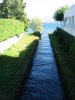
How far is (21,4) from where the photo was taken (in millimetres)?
51250

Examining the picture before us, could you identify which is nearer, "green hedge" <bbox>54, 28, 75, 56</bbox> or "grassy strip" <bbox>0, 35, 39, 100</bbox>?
"grassy strip" <bbox>0, 35, 39, 100</bbox>

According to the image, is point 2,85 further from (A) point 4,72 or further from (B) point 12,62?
(B) point 12,62

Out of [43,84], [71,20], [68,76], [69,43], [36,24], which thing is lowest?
[36,24]

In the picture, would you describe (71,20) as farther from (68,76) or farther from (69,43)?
Answer: (68,76)

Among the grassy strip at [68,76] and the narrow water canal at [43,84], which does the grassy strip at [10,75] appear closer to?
the narrow water canal at [43,84]

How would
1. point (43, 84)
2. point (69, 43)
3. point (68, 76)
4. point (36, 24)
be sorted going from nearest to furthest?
point (43, 84) < point (68, 76) < point (69, 43) < point (36, 24)

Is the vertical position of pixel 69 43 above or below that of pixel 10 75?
above

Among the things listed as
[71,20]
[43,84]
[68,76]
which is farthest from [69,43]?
[71,20]

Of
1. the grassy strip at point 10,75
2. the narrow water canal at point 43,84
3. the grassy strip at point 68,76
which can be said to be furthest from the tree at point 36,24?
the narrow water canal at point 43,84

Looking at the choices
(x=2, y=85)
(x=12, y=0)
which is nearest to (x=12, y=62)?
(x=2, y=85)

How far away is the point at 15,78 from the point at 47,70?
4.00m

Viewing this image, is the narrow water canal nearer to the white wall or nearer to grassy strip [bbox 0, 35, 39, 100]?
grassy strip [bbox 0, 35, 39, 100]

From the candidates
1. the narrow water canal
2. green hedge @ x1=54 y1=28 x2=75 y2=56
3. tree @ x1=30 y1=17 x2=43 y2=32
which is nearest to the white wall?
green hedge @ x1=54 y1=28 x2=75 y2=56

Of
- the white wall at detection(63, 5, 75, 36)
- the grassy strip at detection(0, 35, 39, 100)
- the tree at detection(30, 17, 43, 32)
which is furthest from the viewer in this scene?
the tree at detection(30, 17, 43, 32)
